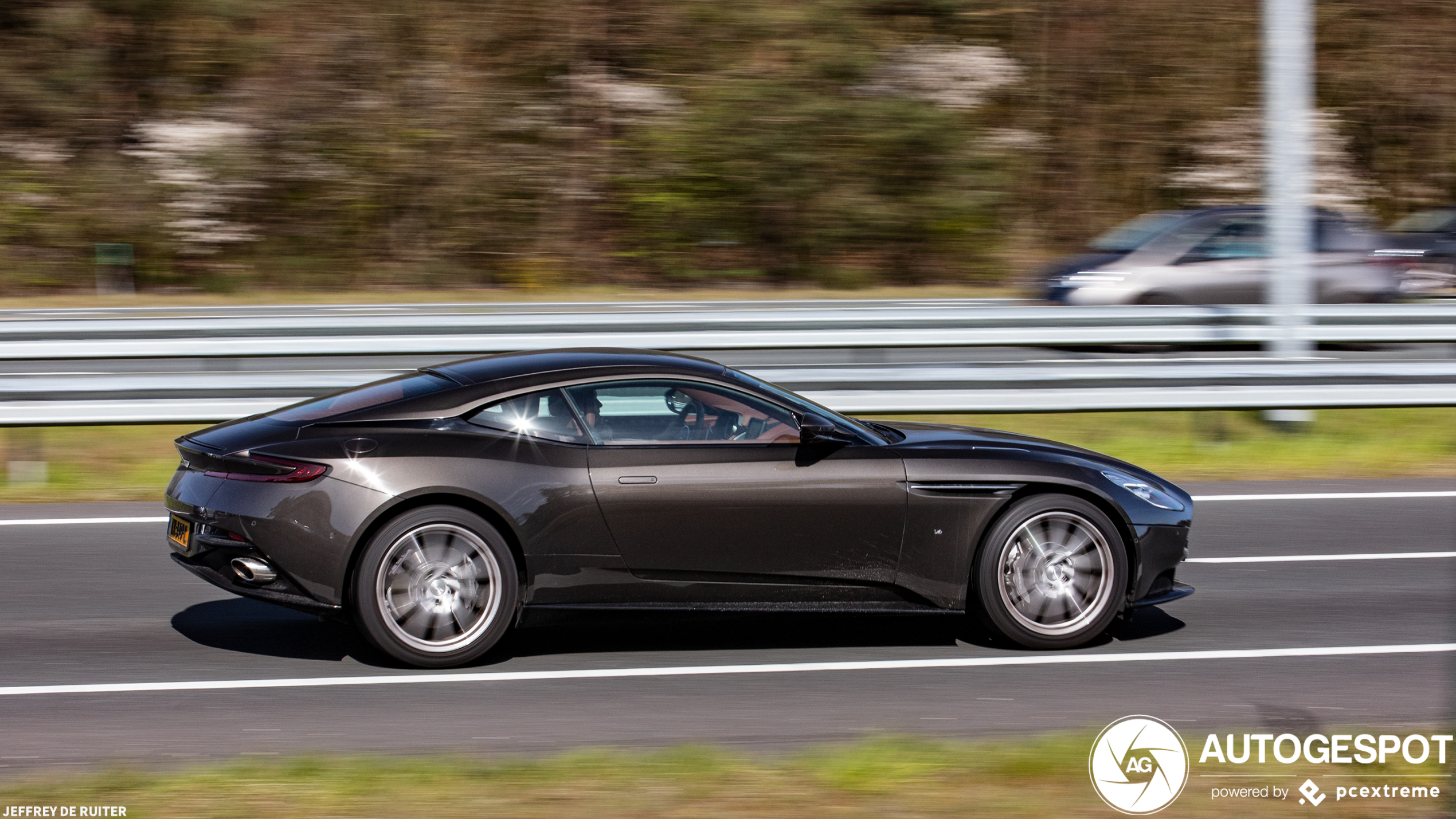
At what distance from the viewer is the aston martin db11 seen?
553cm

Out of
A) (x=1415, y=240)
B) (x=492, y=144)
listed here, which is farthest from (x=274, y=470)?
(x=1415, y=240)

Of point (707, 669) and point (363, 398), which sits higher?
point (363, 398)

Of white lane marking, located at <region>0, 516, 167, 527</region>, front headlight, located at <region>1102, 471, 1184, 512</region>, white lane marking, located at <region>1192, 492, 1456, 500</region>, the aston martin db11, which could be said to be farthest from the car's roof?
white lane marking, located at <region>1192, 492, 1456, 500</region>

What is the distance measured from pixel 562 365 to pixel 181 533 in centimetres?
162

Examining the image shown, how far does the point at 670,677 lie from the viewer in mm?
5680

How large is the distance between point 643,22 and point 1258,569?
15807 mm

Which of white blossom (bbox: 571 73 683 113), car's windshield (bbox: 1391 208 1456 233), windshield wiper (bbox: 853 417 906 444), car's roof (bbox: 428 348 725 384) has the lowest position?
windshield wiper (bbox: 853 417 906 444)

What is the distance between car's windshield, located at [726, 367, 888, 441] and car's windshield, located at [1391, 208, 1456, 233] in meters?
17.2

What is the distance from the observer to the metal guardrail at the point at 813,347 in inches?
364

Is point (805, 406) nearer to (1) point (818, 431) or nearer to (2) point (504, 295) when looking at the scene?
(1) point (818, 431)

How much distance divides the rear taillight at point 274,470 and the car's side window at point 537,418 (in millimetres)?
633

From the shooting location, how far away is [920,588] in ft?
19.4

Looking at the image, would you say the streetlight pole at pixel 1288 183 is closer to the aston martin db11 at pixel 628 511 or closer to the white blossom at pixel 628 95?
the aston martin db11 at pixel 628 511

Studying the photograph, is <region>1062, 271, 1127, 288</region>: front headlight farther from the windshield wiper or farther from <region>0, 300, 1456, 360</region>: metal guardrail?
the windshield wiper
